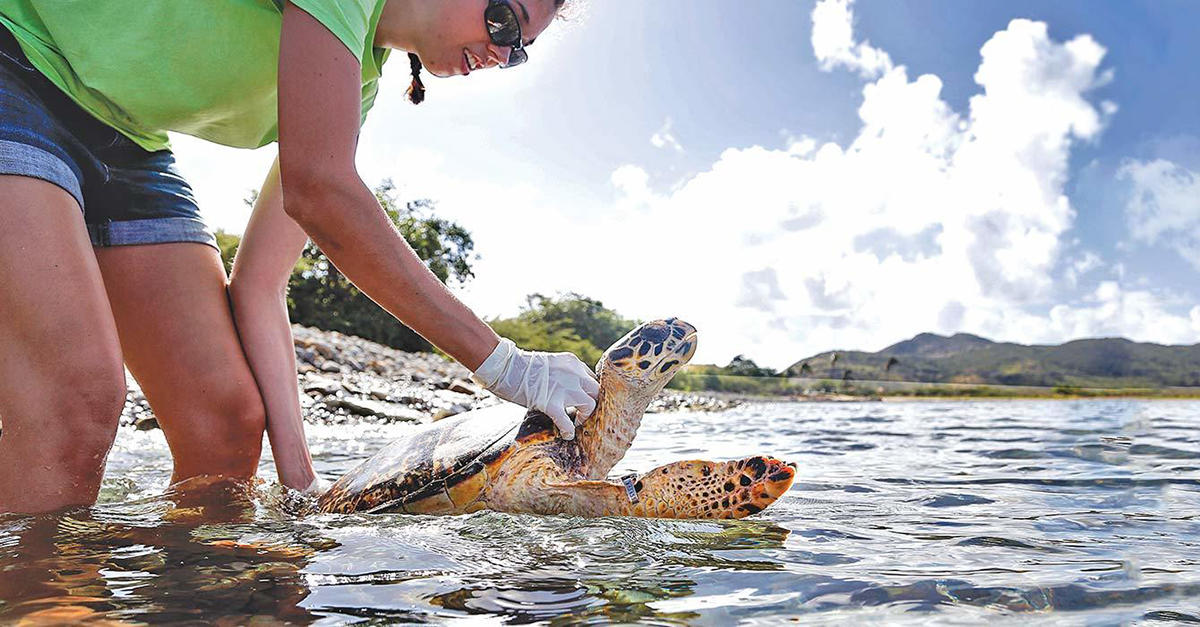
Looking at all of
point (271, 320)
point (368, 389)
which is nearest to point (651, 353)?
point (271, 320)

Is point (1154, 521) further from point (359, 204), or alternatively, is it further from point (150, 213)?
point (150, 213)

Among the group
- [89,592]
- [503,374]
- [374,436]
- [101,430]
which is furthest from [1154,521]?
[374,436]

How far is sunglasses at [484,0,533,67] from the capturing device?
2100 mm

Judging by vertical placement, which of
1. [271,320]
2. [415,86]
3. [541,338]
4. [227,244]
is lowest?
[271,320]

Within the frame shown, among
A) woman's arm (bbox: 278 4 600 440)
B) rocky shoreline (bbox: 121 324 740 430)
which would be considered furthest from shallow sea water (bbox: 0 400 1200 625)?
rocky shoreline (bbox: 121 324 740 430)

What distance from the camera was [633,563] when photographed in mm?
1691

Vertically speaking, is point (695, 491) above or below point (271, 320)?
below

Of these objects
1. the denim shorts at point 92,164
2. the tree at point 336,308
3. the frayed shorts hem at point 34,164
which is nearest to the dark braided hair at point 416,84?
the denim shorts at point 92,164

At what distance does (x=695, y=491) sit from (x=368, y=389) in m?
8.57

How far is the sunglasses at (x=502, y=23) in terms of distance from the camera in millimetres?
2100

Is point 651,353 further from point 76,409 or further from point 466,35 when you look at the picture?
point 76,409

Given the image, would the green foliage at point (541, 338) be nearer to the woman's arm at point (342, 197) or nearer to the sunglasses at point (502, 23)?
the sunglasses at point (502, 23)

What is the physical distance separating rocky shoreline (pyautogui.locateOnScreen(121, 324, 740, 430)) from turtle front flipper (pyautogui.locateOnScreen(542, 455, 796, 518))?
2984 millimetres

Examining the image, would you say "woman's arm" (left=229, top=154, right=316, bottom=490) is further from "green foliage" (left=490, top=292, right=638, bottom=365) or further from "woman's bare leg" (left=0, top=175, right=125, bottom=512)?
"green foliage" (left=490, top=292, right=638, bottom=365)
